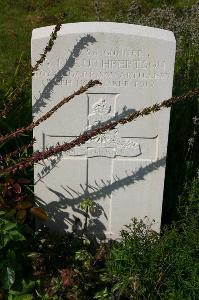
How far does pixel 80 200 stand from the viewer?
3.80 meters

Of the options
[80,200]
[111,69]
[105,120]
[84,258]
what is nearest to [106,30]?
[111,69]

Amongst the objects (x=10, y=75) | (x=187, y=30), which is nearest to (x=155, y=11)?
(x=187, y=30)

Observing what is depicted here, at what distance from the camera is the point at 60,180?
3.72 m

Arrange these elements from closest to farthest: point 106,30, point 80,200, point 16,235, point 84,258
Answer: point 16,235 < point 106,30 < point 84,258 < point 80,200

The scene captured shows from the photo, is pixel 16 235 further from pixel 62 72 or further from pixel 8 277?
pixel 62 72

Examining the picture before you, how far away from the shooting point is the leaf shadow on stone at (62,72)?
3.27 m

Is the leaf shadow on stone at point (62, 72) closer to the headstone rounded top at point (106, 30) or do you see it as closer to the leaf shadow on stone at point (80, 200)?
the headstone rounded top at point (106, 30)

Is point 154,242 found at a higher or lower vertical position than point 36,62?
lower

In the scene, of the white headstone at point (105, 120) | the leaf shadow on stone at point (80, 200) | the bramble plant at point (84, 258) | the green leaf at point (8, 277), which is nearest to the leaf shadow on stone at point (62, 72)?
the white headstone at point (105, 120)

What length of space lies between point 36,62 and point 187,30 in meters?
2.73

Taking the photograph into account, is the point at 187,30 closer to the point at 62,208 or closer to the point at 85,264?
the point at 62,208

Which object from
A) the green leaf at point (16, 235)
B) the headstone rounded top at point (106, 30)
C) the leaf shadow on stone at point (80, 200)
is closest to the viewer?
the green leaf at point (16, 235)

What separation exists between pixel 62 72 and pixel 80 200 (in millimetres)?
917

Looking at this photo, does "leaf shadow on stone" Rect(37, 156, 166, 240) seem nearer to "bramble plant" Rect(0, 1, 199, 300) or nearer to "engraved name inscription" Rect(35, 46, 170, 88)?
"bramble plant" Rect(0, 1, 199, 300)
